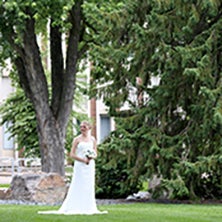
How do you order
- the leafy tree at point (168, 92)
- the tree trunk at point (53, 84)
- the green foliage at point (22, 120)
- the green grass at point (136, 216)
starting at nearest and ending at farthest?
1. the green grass at point (136, 216)
2. the leafy tree at point (168, 92)
3. the tree trunk at point (53, 84)
4. the green foliage at point (22, 120)

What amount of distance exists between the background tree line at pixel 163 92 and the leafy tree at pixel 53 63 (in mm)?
488

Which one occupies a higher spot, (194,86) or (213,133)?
(194,86)

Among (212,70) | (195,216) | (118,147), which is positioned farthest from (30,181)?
(195,216)

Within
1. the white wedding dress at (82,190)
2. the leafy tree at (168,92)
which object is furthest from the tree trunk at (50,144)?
the white wedding dress at (82,190)

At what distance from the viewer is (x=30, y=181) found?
22.0 metres

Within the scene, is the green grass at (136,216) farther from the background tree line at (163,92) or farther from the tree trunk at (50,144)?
the tree trunk at (50,144)

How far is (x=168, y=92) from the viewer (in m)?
22.0

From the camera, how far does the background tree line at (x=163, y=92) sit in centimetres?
2095

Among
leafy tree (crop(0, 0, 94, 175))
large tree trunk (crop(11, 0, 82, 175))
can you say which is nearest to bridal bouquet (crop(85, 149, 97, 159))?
leafy tree (crop(0, 0, 94, 175))

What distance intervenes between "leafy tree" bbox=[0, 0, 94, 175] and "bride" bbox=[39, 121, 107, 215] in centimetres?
814

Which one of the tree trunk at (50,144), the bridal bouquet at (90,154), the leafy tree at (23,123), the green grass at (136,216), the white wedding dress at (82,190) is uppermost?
the leafy tree at (23,123)

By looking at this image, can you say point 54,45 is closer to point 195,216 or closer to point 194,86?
point 194,86

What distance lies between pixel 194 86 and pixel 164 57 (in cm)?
114

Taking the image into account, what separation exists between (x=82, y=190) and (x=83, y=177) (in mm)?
275
